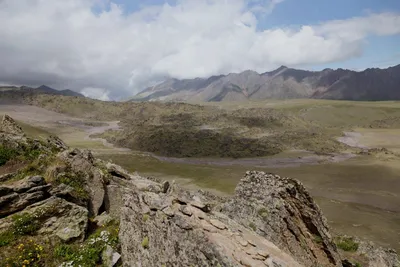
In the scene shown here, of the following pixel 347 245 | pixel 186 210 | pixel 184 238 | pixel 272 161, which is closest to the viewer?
pixel 184 238

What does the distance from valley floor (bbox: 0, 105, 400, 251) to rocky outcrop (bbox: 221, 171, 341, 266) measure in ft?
87.5

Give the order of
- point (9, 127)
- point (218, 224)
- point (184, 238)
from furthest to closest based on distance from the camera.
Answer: point (9, 127), point (218, 224), point (184, 238)

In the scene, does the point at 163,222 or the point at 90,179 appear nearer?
the point at 163,222

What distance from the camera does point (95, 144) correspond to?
135 meters

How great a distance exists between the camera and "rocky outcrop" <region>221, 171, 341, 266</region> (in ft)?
47.2

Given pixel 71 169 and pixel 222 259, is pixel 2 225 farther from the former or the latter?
pixel 222 259

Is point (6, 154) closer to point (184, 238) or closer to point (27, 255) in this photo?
point (27, 255)

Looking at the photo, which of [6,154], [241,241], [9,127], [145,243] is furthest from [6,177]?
[241,241]

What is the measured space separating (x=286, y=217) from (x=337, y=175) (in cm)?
6954

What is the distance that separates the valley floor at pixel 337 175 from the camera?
44.2 metres

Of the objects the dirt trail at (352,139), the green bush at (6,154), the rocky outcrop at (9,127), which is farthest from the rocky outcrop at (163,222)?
the dirt trail at (352,139)

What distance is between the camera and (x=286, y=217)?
15.3 m

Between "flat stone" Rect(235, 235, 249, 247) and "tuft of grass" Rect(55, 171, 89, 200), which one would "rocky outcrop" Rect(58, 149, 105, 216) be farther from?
"flat stone" Rect(235, 235, 249, 247)

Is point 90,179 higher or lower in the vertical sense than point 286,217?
higher
